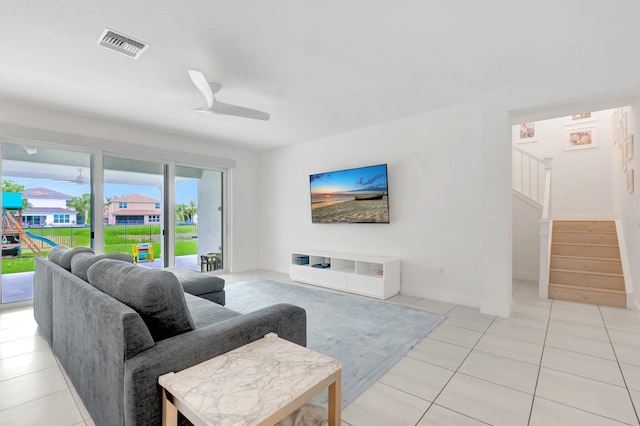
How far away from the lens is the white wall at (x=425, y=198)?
373 cm

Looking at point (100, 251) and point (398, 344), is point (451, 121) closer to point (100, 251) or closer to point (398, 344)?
point (398, 344)

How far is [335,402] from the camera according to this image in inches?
48.3

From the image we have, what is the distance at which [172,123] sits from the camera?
4.48 metres

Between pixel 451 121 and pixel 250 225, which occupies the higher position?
pixel 451 121

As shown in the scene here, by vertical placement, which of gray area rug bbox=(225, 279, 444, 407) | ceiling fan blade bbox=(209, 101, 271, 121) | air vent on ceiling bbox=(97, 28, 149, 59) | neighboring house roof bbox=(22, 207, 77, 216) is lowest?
gray area rug bbox=(225, 279, 444, 407)

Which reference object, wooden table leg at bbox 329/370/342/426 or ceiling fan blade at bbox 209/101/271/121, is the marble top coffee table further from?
ceiling fan blade at bbox 209/101/271/121

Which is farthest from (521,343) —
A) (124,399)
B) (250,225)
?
(250,225)

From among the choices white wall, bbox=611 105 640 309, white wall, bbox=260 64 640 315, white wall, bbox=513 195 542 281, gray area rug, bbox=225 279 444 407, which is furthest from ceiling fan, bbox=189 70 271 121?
white wall, bbox=513 195 542 281

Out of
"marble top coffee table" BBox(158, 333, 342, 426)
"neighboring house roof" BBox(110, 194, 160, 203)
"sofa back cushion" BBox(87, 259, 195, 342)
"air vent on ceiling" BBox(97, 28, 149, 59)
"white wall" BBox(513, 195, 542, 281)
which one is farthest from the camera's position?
"white wall" BBox(513, 195, 542, 281)

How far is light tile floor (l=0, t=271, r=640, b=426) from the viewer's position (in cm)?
A: 169

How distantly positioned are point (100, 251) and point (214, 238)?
191cm

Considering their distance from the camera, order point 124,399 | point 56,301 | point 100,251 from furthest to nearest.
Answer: point 100,251, point 56,301, point 124,399

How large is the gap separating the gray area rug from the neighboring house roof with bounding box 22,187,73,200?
2643 mm

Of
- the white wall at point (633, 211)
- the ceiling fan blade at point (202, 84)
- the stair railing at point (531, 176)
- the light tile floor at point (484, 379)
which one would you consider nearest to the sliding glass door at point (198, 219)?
the light tile floor at point (484, 379)
